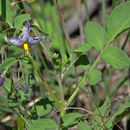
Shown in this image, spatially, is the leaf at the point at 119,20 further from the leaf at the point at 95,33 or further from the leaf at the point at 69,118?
the leaf at the point at 69,118

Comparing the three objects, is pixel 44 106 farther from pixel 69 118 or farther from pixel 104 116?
pixel 104 116

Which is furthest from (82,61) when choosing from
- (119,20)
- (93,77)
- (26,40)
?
(26,40)

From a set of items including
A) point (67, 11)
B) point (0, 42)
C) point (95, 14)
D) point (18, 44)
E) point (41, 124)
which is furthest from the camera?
point (67, 11)

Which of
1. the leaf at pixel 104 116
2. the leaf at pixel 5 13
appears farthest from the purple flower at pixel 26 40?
the leaf at pixel 104 116

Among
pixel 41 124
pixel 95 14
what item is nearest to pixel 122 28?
pixel 41 124

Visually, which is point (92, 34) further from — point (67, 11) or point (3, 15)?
point (67, 11)

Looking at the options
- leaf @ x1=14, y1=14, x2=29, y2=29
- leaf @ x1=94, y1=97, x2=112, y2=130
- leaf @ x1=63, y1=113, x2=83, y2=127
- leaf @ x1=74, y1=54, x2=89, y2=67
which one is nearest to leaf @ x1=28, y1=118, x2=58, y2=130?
leaf @ x1=63, y1=113, x2=83, y2=127

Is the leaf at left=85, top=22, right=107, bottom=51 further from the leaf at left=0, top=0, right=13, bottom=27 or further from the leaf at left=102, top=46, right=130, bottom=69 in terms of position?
the leaf at left=0, top=0, right=13, bottom=27
